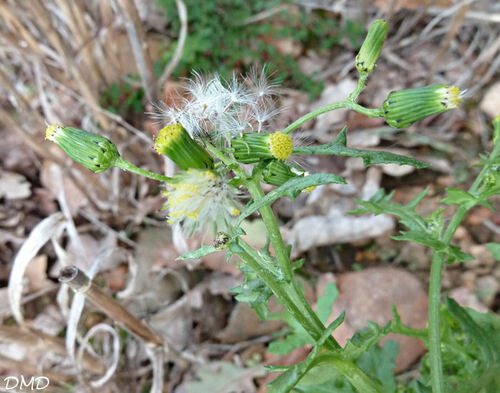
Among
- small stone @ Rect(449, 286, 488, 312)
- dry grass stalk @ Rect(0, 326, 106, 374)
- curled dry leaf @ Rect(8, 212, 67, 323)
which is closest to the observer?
curled dry leaf @ Rect(8, 212, 67, 323)

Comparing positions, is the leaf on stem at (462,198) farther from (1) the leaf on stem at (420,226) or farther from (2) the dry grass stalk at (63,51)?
(2) the dry grass stalk at (63,51)

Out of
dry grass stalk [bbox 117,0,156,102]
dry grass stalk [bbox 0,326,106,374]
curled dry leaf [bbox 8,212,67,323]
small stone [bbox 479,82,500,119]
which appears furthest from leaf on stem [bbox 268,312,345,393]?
small stone [bbox 479,82,500,119]

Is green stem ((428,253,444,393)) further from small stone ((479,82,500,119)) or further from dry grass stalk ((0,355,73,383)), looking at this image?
small stone ((479,82,500,119))

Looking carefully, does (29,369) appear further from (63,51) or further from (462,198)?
(462,198)

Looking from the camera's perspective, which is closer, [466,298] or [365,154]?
[365,154]

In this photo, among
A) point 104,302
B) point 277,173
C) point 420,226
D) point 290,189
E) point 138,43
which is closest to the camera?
point 290,189

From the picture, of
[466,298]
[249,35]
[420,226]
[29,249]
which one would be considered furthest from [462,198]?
[249,35]

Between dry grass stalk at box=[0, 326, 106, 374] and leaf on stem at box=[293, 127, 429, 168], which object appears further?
dry grass stalk at box=[0, 326, 106, 374]

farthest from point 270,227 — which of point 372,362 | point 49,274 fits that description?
point 49,274
